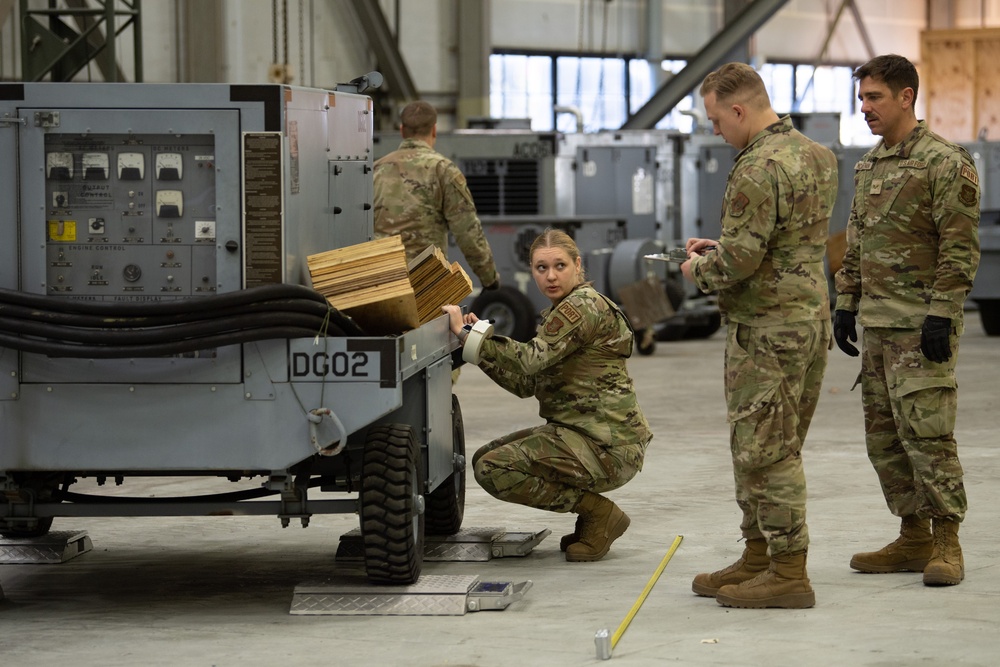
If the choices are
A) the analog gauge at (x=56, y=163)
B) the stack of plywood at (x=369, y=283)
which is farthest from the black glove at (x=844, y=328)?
the analog gauge at (x=56, y=163)

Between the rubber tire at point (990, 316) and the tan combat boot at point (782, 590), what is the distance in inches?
506

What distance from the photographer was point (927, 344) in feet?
16.8

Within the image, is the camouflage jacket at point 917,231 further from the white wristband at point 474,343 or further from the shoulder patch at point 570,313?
the white wristband at point 474,343

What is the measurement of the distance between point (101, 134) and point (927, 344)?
107 inches

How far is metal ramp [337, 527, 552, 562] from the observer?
5.83m

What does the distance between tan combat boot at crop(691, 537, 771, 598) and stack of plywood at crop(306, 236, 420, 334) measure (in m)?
1.28

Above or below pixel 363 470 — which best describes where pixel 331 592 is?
below

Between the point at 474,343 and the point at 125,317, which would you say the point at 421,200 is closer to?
the point at 474,343

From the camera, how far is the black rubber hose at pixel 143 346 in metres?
4.64

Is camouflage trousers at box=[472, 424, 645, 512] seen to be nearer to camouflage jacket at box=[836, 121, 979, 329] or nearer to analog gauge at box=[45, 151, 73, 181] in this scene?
camouflage jacket at box=[836, 121, 979, 329]

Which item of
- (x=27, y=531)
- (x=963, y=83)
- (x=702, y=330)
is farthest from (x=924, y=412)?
(x=963, y=83)

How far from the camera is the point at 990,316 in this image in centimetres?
1723

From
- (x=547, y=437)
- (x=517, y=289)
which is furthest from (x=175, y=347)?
(x=517, y=289)

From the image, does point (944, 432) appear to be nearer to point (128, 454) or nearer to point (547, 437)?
point (547, 437)
